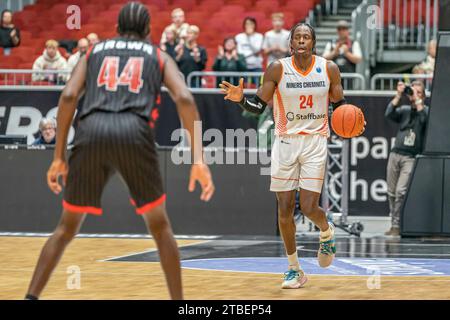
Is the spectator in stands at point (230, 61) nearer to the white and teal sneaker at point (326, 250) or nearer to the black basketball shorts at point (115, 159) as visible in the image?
the white and teal sneaker at point (326, 250)

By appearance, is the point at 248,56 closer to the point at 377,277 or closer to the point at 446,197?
the point at 446,197

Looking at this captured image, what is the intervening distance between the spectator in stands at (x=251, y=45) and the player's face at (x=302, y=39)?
8.80m

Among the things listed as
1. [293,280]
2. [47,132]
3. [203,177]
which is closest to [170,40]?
[47,132]

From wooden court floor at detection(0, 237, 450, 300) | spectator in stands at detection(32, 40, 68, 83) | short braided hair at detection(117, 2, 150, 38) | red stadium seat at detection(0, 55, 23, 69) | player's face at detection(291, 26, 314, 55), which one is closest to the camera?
short braided hair at detection(117, 2, 150, 38)

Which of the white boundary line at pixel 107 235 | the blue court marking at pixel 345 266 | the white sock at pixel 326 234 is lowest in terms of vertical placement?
the white boundary line at pixel 107 235

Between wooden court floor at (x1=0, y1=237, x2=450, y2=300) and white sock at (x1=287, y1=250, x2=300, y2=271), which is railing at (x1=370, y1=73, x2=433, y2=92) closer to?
wooden court floor at (x1=0, y1=237, x2=450, y2=300)

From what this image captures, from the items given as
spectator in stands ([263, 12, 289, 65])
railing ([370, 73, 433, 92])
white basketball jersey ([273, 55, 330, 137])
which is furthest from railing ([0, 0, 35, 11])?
white basketball jersey ([273, 55, 330, 137])

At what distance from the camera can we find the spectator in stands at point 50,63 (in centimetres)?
1883

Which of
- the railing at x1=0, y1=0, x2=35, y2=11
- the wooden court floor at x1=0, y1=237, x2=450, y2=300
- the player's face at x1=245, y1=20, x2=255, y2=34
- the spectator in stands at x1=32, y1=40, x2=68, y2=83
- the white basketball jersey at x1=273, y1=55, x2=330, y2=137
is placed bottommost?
the wooden court floor at x1=0, y1=237, x2=450, y2=300

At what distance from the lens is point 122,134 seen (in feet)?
24.4

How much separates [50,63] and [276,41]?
13.2 feet

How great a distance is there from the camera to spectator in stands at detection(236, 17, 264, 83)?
19.2 metres

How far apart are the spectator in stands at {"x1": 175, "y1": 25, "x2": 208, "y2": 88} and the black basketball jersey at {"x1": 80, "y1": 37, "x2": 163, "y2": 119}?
1098 cm

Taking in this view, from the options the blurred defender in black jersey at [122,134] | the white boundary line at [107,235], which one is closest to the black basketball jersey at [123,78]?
the blurred defender in black jersey at [122,134]
